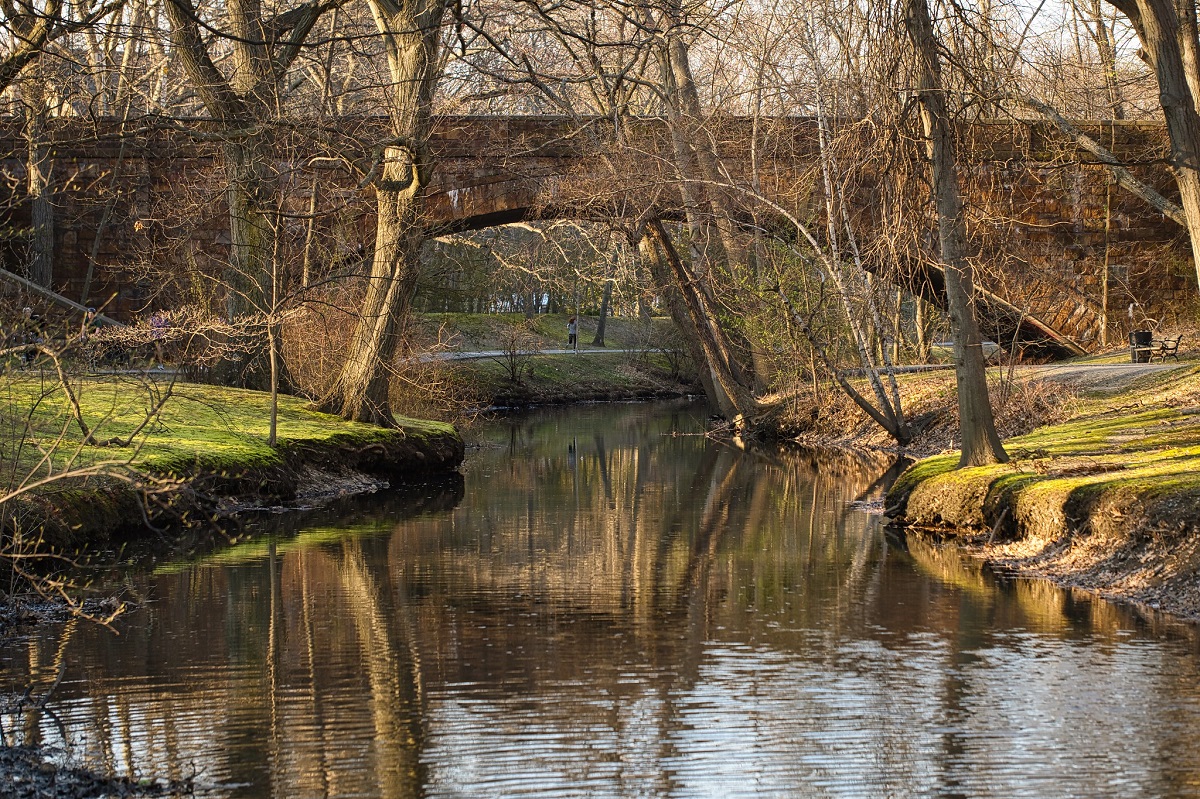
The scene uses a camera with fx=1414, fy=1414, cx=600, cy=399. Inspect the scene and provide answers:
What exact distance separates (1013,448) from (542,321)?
38.9 meters

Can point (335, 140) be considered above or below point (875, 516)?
above

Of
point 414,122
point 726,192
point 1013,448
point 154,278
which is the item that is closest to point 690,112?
point 726,192

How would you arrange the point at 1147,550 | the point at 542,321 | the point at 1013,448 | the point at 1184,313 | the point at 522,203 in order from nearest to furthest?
the point at 1147,550 → the point at 1013,448 → the point at 522,203 → the point at 1184,313 → the point at 542,321

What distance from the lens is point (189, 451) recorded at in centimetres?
1462

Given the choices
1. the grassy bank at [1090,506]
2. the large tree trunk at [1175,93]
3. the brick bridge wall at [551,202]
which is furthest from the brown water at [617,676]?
the brick bridge wall at [551,202]

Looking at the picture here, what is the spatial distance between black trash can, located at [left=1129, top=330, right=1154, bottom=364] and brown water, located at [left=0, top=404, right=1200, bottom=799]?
39.9ft

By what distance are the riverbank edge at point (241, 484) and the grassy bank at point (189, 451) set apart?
0.06 feet

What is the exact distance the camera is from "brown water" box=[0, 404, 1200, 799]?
5.94 m

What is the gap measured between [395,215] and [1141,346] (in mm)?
12630

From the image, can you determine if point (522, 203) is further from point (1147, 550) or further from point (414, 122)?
point (1147, 550)

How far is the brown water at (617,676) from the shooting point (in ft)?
19.5

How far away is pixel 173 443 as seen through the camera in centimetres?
1502

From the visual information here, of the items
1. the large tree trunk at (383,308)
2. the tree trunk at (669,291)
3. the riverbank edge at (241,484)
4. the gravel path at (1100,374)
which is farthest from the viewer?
the tree trunk at (669,291)

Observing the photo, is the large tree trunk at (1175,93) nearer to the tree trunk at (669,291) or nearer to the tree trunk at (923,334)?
the tree trunk at (669,291)
